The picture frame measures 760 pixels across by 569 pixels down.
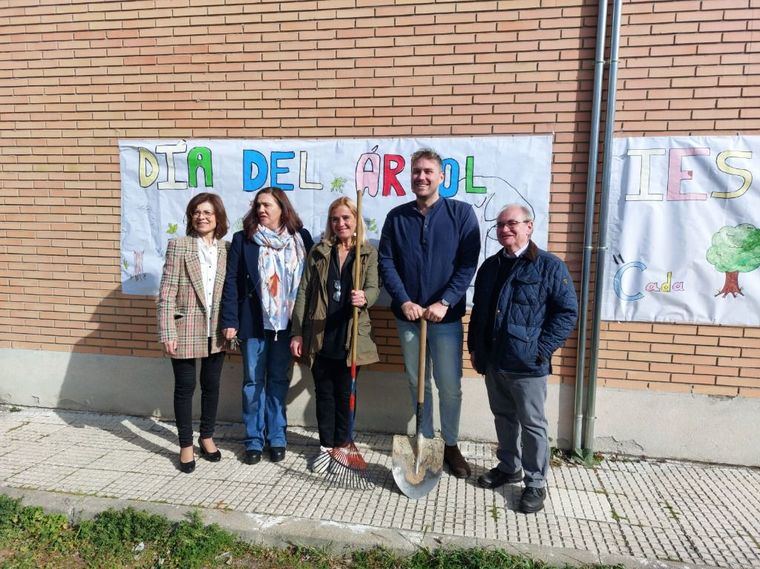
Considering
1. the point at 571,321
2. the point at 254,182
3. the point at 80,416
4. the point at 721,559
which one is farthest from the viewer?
the point at 80,416

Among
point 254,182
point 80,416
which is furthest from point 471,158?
point 80,416

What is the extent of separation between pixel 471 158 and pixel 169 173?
244 centimetres

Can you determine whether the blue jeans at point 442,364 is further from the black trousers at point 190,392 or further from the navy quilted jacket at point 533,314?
the black trousers at point 190,392

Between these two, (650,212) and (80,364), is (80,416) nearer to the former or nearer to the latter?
(80,364)

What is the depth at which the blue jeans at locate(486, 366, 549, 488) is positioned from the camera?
2.88 m

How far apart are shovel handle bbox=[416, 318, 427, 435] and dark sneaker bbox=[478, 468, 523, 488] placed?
1.71 feet

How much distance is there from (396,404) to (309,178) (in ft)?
6.24

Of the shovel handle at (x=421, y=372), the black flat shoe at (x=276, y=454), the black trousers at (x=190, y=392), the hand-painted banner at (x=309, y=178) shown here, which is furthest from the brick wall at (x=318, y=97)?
the black trousers at (x=190, y=392)

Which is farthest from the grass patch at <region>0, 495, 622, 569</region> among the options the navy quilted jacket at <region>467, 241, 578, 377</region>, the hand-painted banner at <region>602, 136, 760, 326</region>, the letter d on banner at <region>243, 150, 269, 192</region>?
the letter d on banner at <region>243, 150, 269, 192</region>

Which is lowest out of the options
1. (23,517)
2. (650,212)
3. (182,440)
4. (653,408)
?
(23,517)

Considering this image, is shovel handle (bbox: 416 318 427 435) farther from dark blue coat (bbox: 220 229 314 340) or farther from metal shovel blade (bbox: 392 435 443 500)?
dark blue coat (bbox: 220 229 314 340)

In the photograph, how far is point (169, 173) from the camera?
407cm

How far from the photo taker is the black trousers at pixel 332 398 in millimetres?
3355

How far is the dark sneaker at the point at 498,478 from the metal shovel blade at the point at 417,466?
330mm
